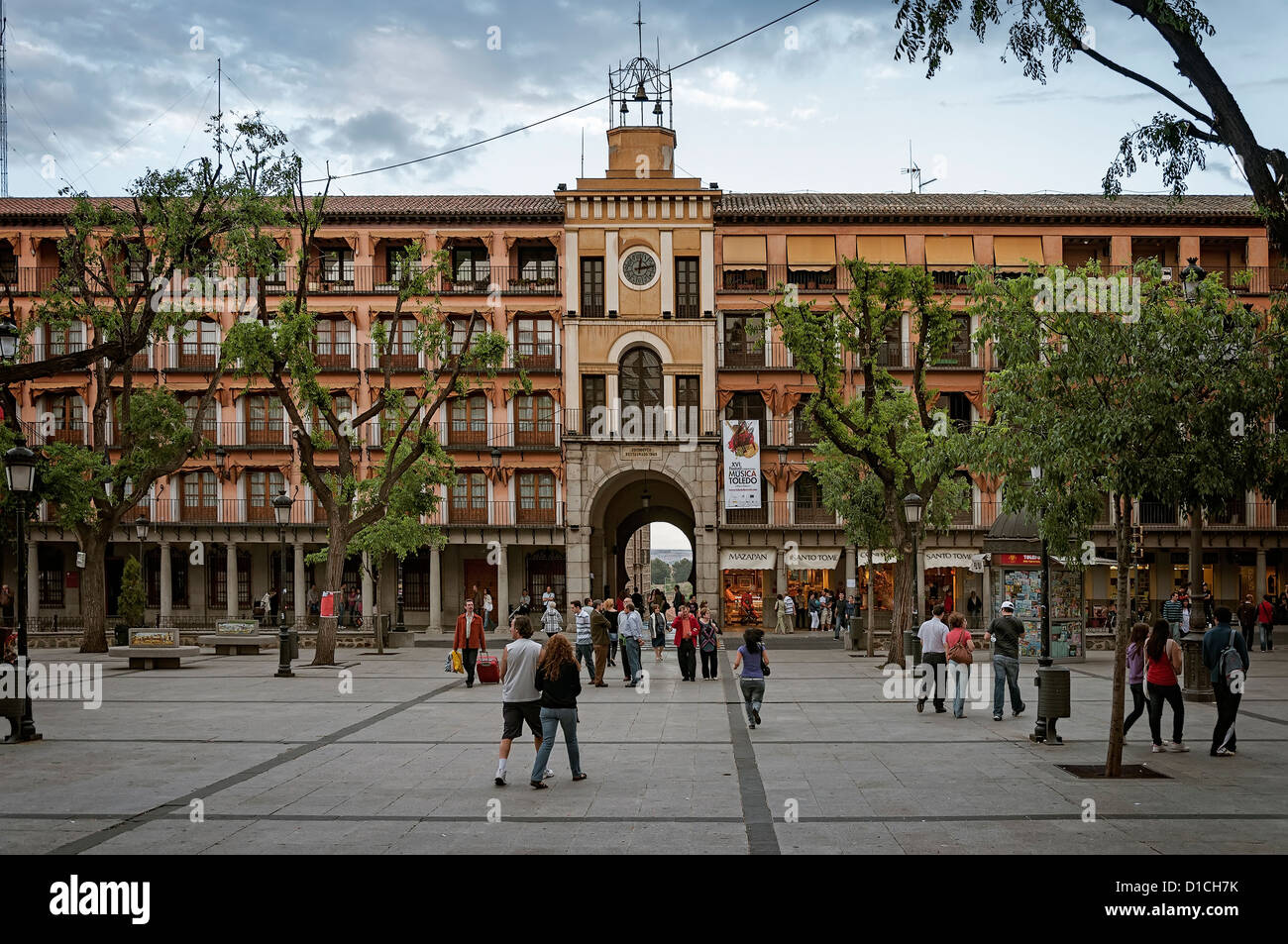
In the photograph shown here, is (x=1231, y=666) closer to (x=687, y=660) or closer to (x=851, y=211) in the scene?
(x=687, y=660)

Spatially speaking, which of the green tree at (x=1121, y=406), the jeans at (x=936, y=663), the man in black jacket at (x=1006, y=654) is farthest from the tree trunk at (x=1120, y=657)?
the jeans at (x=936, y=663)

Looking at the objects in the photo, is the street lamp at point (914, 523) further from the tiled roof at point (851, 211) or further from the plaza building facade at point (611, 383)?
the tiled roof at point (851, 211)

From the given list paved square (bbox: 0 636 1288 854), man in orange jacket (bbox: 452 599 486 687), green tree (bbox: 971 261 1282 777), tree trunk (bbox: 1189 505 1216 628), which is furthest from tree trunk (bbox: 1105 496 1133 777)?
man in orange jacket (bbox: 452 599 486 687)

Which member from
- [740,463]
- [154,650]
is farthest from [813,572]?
[154,650]

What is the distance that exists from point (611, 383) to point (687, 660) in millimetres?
23237

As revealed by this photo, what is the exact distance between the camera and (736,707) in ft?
65.5

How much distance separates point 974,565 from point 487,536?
18.5 m

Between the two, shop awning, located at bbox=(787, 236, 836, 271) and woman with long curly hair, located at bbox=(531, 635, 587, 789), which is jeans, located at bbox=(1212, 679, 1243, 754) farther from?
shop awning, located at bbox=(787, 236, 836, 271)

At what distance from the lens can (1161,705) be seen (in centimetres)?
1484

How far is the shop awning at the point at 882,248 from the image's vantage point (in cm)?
4794

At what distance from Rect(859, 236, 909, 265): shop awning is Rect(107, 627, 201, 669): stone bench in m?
29.4

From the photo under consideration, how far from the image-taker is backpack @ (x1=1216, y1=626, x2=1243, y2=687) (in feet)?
46.2
